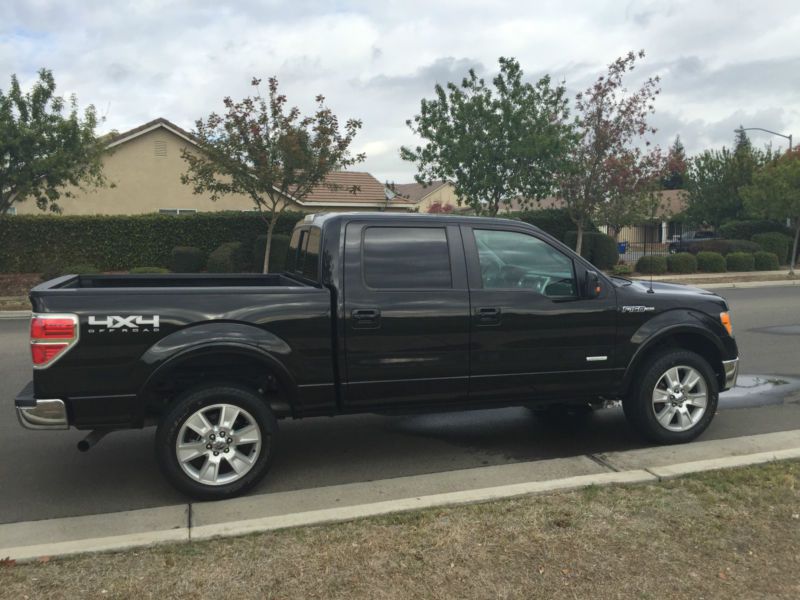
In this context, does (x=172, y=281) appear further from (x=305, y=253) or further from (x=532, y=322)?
(x=532, y=322)

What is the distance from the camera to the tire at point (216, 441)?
416cm

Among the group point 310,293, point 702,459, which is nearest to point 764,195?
point 702,459

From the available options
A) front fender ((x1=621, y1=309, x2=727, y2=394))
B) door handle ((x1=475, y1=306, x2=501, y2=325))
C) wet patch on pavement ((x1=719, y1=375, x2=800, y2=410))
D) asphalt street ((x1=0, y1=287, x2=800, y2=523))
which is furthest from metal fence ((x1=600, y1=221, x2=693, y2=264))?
door handle ((x1=475, y1=306, x2=501, y2=325))

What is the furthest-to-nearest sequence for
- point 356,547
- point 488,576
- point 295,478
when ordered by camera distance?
point 295,478
point 356,547
point 488,576

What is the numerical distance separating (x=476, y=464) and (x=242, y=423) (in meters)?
1.76

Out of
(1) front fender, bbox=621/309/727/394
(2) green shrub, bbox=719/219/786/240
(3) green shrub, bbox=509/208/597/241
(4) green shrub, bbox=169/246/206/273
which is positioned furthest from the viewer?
(2) green shrub, bbox=719/219/786/240

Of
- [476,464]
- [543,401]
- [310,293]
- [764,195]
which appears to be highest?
[764,195]

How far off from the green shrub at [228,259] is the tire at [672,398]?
54.0ft

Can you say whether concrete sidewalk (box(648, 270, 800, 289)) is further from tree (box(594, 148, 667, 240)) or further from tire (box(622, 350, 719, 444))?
tire (box(622, 350, 719, 444))

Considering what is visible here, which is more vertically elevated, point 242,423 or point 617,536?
point 242,423

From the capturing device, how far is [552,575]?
3.17 metres

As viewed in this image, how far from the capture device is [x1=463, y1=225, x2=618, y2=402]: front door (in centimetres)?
478

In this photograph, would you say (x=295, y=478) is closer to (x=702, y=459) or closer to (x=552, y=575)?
(x=552, y=575)

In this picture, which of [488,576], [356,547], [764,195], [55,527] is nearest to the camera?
[488,576]
